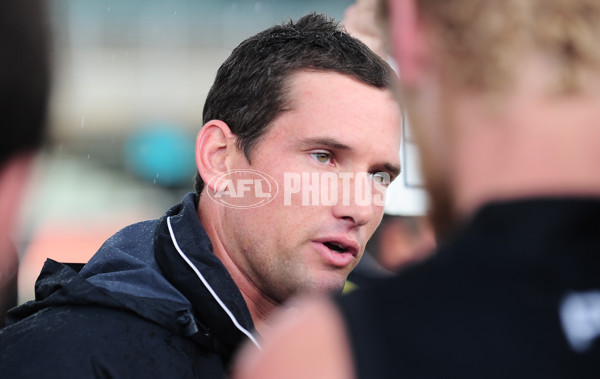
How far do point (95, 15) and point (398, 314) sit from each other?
31.2 feet

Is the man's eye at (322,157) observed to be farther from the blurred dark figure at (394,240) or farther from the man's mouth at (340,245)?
the blurred dark figure at (394,240)

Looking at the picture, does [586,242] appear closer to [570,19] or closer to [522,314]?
[522,314]

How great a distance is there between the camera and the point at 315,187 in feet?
6.91

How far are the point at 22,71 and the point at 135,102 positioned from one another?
9.22m

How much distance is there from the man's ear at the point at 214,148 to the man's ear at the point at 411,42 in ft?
4.64

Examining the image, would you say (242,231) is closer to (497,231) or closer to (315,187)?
(315,187)

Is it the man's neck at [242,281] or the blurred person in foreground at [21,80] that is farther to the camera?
the man's neck at [242,281]

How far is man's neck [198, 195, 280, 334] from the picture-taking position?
6.97ft

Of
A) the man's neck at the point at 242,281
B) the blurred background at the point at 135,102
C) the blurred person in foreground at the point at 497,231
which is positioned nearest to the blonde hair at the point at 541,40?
the blurred person in foreground at the point at 497,231

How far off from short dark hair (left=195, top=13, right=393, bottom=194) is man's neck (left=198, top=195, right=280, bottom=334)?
191 millimetres

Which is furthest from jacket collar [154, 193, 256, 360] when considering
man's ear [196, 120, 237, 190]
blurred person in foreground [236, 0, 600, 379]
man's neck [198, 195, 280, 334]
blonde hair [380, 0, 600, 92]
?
blonde hair [380, 0, 600, 92]

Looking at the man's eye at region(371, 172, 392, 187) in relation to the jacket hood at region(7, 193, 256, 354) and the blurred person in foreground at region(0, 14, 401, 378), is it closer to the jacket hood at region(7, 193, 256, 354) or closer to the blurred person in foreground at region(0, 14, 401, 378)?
the blurred person in foreground at region(0, 14, 401, 378)

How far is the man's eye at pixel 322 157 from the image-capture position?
2167mm

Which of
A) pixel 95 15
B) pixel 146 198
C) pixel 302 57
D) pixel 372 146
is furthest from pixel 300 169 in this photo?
pixel 95 15
